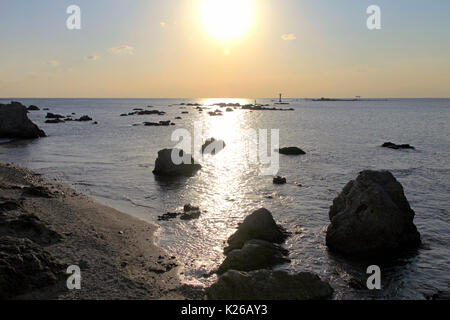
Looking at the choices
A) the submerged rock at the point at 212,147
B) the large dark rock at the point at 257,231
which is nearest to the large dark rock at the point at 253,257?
the large dark rock at the point at 257,231

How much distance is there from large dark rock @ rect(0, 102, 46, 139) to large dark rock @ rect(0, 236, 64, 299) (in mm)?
49215

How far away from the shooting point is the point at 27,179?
2489 cm

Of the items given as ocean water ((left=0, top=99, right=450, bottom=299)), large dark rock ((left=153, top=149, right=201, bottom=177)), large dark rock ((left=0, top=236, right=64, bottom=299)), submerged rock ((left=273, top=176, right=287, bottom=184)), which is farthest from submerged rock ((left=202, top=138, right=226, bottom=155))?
large dark rock ((left=0, top=236, right=64, bottom=299))

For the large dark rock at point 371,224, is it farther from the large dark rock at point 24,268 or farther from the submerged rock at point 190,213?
the large dark rock at point 24,268

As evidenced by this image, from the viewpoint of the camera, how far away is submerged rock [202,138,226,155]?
151 feet

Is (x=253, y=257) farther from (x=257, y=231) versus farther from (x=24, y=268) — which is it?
(x=24, y=268)

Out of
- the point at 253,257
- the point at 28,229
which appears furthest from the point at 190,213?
the point at 28,229

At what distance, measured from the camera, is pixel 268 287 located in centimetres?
1091

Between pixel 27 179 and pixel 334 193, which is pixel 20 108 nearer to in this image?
pixel 27 179

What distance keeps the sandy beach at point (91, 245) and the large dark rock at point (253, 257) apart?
187 cm

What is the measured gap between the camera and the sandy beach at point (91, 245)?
11.1 meters
